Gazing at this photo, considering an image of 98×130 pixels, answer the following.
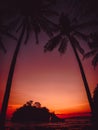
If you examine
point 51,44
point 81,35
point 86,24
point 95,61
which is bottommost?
point 95,61

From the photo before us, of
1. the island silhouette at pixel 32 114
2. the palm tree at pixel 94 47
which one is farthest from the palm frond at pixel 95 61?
the island silhouette at pixel 32 114

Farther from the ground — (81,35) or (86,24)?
(86,24)

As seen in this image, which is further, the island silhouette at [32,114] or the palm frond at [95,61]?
the island silhouette at [32,114]

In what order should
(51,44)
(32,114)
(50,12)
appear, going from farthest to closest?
(32,114)
(51,44)
(50,12)

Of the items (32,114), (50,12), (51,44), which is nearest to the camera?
(50,12)

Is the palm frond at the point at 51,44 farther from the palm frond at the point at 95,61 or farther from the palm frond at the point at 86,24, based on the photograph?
the palm frond at the point at 95,61

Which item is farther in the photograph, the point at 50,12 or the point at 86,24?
the point at 86,24

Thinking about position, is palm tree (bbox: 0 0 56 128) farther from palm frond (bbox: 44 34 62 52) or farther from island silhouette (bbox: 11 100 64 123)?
island silhouette (bbox: 11 100 64 123)

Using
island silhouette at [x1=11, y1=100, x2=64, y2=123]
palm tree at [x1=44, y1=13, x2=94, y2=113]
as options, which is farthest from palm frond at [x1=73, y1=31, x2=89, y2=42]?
island silhouette at [x1=11, y1=100, x2=64, y2=123]

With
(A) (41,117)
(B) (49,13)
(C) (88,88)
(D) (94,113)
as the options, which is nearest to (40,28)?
(B) (49,13)

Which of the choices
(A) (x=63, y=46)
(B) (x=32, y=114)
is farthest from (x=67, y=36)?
(B) (x=32, y=114)

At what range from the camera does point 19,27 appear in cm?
2205

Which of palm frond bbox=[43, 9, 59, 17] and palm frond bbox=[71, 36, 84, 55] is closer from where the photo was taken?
palm frond bbox=[43, 9, 59, 17]

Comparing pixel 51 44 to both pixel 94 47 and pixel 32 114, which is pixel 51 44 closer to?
pixel 94 47
